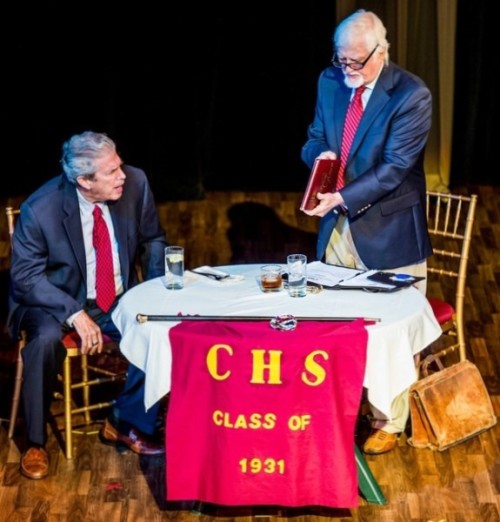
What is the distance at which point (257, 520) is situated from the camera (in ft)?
16.5

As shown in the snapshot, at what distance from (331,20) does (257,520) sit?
4113 mm

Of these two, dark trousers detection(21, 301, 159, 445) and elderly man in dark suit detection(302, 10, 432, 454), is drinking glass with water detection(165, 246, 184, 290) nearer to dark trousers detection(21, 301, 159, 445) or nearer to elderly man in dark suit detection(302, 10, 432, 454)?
dark trousers detection(21, 301, 159, 445)

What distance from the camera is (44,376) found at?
5.34 metres

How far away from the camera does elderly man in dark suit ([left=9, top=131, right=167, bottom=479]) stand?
536cm

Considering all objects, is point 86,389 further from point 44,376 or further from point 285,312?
point 285,312

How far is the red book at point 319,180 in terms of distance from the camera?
215 inches

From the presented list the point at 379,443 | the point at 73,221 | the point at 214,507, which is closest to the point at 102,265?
the point at 73,221

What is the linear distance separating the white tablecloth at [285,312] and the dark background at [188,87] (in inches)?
128

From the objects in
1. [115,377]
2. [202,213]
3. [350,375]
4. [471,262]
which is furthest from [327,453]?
[202,213]

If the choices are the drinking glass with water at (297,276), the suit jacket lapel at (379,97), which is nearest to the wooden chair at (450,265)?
the suit jacket lapel at (379,97)

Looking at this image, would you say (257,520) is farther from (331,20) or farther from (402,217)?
(331,20)

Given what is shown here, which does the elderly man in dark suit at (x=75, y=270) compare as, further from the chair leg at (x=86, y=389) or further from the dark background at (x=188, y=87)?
the dark background at (x=188, y=87)

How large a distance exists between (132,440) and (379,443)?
1.01 meters

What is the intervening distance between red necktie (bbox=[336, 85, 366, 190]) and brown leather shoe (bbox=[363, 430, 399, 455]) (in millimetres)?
1027
